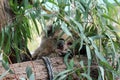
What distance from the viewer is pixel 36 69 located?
153cm

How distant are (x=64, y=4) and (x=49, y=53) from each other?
0.71 meters

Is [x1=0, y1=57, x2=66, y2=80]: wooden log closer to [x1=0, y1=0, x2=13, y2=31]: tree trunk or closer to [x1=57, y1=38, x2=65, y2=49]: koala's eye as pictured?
[x1=57, y1=38, x2=65, y2=49]: koala's eye

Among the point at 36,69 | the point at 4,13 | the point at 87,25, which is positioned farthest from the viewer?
the point at 4,13

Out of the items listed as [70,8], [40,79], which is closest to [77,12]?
[70,8]

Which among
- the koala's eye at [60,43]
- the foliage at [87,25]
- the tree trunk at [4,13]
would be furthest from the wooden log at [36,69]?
the tree trunk at [4,13]

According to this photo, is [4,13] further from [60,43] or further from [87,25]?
[87,25]

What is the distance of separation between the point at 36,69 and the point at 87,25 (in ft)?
1.26

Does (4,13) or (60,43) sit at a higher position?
(4,13)

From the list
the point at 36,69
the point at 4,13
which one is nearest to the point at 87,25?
the point at 36,69

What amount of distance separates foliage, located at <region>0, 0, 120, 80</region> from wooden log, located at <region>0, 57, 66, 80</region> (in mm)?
89

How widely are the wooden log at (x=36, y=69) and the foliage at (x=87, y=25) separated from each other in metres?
0.09

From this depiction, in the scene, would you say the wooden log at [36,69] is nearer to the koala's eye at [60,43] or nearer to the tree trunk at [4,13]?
the koala's eye at [60,43]

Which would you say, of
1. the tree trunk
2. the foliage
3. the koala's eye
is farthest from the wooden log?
the tree trunk

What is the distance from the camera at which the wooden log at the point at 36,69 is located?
1.45 m
